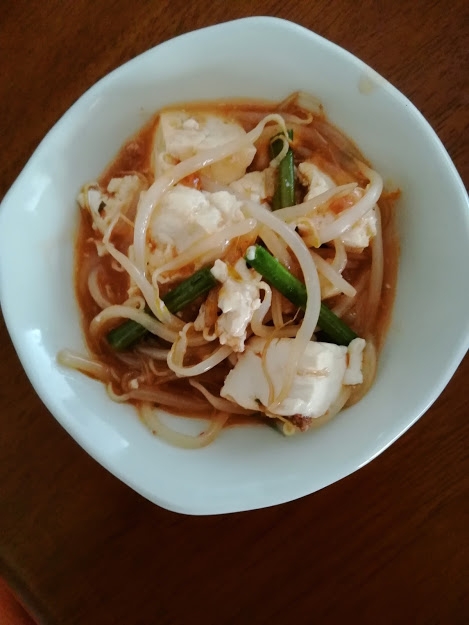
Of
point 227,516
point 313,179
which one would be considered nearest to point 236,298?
point 313,179

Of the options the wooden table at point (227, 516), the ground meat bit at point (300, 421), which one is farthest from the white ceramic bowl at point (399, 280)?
the wooden table at point (227, 516)

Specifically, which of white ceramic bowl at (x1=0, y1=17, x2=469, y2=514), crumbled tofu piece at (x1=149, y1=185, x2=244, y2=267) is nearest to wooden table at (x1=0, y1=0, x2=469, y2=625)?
white ceramic bowl at (x1=0, y1=17, x2=469, y2=514)

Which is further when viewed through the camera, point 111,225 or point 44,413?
point 44,413

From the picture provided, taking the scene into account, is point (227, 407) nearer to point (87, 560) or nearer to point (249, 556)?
point (249, 556)

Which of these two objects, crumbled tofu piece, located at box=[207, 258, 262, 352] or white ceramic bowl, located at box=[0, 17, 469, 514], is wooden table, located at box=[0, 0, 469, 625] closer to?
white ceramic bowl, located at box=[0, 17, 469, 514]

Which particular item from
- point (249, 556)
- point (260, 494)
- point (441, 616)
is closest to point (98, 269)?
point (260, 494)

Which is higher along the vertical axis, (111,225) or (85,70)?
(85,70)
